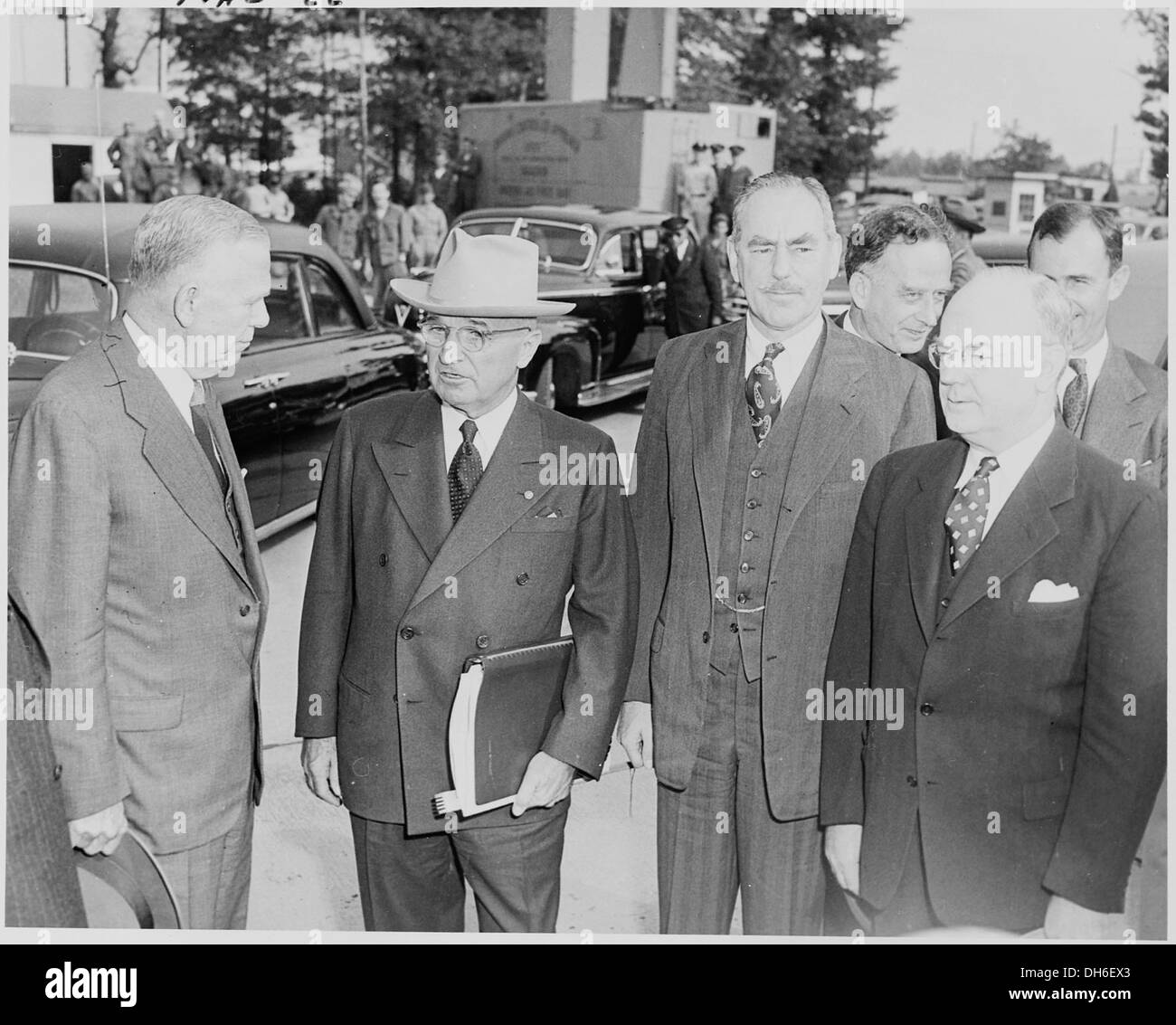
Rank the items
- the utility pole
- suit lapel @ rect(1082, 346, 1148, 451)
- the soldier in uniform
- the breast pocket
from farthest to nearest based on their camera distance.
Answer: the soldier in uniform → the utility pole → suit lapel @ rect(1082, 346, 1148, 451) → the breast pocket

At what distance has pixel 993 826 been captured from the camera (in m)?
2.54

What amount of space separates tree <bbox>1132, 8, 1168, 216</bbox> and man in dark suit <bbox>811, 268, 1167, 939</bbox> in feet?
3.96

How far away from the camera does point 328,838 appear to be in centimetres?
346

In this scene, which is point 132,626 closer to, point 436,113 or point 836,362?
point 836,362

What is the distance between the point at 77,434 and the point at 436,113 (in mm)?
3615

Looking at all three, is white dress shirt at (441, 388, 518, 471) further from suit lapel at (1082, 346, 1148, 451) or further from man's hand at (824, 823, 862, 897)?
suit lapel at (1082, 346, 1148, 451)

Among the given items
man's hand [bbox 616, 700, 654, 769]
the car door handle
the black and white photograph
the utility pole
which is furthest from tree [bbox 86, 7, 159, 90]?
man's hand [bbox 616, 700, 654, 769]

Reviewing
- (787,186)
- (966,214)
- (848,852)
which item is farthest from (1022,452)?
(966,214)

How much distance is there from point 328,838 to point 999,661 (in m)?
1.97

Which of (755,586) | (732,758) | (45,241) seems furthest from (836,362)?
(45,241)

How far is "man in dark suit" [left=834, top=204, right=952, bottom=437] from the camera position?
2.88 metres

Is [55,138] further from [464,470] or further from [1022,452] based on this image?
[1022,452]

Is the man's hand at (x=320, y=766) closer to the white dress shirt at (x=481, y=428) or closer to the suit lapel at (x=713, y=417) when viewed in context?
the white dress shirt at (x=481, y=428)

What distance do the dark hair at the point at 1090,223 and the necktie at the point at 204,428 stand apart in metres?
2.03
